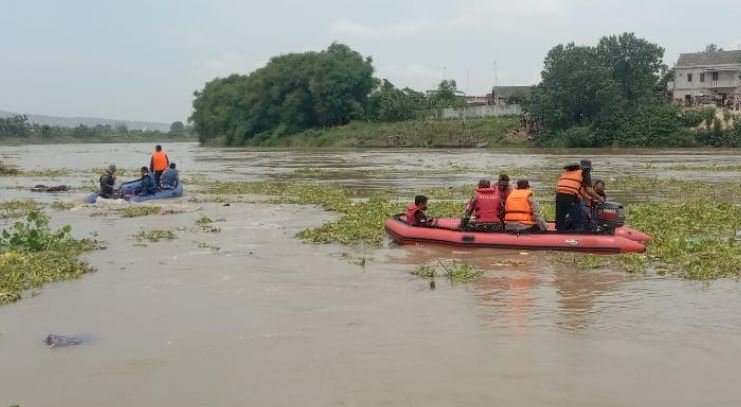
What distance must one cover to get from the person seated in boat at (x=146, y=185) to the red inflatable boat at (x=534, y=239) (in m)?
10.7

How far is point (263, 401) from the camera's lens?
6352 mm

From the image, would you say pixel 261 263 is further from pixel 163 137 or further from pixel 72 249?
pixel 163 137

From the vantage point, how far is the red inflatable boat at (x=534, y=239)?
1199 centimetres

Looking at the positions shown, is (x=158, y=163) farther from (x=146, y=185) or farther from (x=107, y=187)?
(x=107, y=187)

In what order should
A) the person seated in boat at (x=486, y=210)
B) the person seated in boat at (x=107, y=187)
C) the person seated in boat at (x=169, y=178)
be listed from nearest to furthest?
the person seated in boat at (x=486, y=210) < the person seated in boat at (x=107, y=187) < the person seated in boat at (x=169, y=178)

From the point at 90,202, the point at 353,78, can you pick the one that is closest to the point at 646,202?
the point at 90,202

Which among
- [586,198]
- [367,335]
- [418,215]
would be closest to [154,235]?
[418,215]

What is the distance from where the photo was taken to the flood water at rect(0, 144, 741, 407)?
6520 mm

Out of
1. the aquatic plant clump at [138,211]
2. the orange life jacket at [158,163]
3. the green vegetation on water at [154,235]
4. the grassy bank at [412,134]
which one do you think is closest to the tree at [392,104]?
the grassy bank at [412,134]

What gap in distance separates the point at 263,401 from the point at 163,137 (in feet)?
497

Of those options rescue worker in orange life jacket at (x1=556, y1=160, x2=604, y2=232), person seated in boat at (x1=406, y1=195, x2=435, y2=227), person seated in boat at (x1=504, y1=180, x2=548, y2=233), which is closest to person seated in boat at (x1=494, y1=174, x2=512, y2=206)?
person seated in boat at (x1=504, y1=180, x2=548, y2=233)

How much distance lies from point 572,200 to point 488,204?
1.38 meters

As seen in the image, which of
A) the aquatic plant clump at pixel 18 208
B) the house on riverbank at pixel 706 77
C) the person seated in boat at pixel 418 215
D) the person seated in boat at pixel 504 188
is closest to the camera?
the person seated in boat at pixel 504 188

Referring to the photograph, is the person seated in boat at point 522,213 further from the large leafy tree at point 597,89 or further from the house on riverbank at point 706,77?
the house on riverbank at point 706,77
